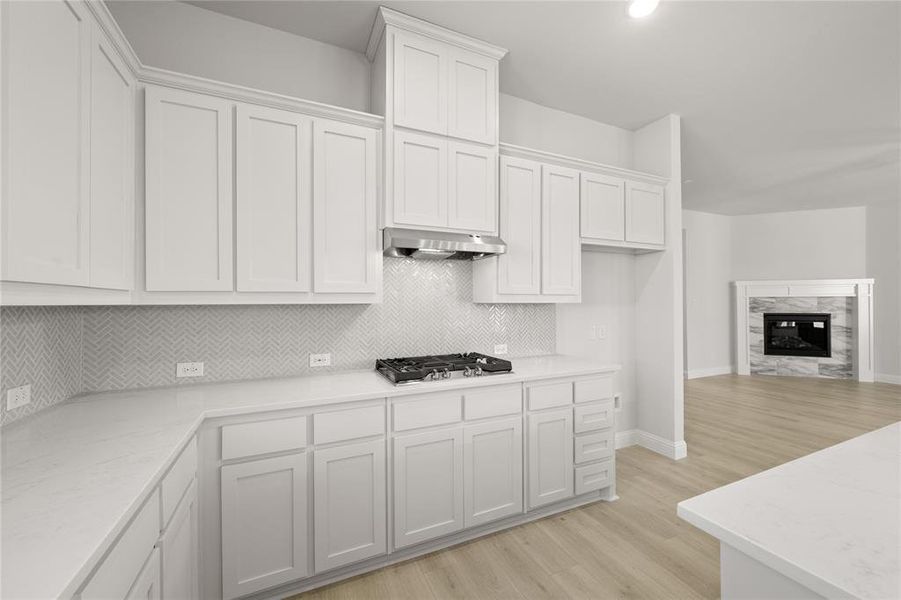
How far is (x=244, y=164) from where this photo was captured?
195 centimetres

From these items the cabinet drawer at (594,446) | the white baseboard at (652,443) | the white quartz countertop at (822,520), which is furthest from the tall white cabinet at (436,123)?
the white baseboard at (652,443)

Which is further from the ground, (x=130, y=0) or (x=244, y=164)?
(x=130, y=0)

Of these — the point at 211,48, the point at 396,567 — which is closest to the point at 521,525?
the point at 396,567

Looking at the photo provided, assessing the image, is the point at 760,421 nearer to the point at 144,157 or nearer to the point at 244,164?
the point at 244,164

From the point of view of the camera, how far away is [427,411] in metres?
2.11

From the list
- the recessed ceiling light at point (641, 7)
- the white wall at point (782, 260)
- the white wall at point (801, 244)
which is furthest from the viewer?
the white wall at point (801, 244)

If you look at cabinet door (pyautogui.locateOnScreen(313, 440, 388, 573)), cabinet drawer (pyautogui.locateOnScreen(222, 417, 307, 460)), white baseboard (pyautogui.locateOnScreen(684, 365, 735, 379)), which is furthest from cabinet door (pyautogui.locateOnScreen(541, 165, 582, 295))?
white baseboard (pyautogui.locateOnScreen(684, 365, 735, 379))

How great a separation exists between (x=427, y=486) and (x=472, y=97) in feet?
7.84

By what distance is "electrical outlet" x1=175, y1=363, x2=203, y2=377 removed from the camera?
6.87 feet

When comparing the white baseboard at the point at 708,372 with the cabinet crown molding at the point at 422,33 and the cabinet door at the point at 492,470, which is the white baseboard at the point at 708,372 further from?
the cabinet crown molding at the point at 422,33

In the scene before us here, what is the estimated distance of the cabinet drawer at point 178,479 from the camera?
4.06ft

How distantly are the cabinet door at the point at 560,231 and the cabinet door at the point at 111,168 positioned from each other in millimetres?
2383

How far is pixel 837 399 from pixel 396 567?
21.2 ft

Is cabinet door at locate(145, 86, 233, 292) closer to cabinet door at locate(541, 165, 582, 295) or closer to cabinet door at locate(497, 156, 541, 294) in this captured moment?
cabinet door at locate(497, 156, 541, 294)
